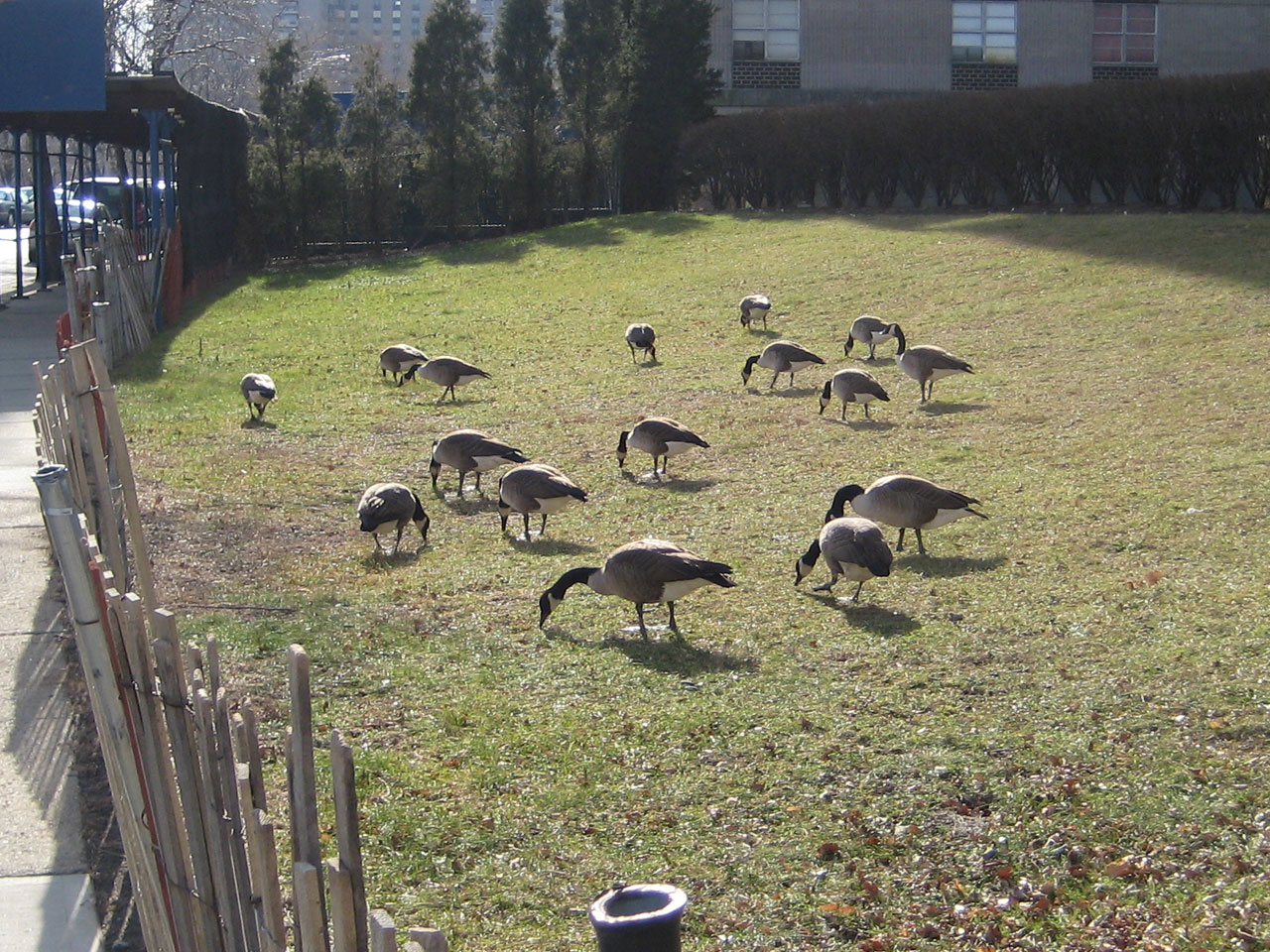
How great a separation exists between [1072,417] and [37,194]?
82.6 feet

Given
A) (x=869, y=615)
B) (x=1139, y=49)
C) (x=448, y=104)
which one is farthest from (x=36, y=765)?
(x=1139, y=49)

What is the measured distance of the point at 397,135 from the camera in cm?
4016

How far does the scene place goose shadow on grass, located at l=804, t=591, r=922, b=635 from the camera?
27.5ft

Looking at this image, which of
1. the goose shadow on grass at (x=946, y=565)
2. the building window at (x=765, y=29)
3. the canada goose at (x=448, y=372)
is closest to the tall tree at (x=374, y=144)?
the building window at (x=765, y=29)

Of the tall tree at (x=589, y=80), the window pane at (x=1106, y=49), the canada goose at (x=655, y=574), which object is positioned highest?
the window pane at (x=1106, y=49)

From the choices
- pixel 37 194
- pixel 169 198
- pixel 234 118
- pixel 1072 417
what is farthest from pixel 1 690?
pixel 234 118

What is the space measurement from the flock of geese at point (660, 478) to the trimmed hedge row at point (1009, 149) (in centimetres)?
1369

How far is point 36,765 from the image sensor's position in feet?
21.1

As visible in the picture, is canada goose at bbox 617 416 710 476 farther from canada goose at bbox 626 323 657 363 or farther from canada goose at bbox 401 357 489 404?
canada goose at bbox 626 323 657 363

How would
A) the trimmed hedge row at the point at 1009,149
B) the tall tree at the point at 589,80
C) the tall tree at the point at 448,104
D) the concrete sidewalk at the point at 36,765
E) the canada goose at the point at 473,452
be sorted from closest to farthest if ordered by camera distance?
the concrete sidewalk at the point at 36,765
the canada goose at the point at 473,452
the trimmed hedge row at the point at 1009,149
the tall tree at the point at 448,104
the tall tree at the point at 589,80

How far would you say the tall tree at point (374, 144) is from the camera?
3884 centimetres

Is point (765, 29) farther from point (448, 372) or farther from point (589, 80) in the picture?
point (448, 372)

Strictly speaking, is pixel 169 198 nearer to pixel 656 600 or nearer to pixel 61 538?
pixel 656 600

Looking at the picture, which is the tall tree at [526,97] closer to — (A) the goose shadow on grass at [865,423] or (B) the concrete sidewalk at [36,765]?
(A) the goose shadow on grass at [865,423]
